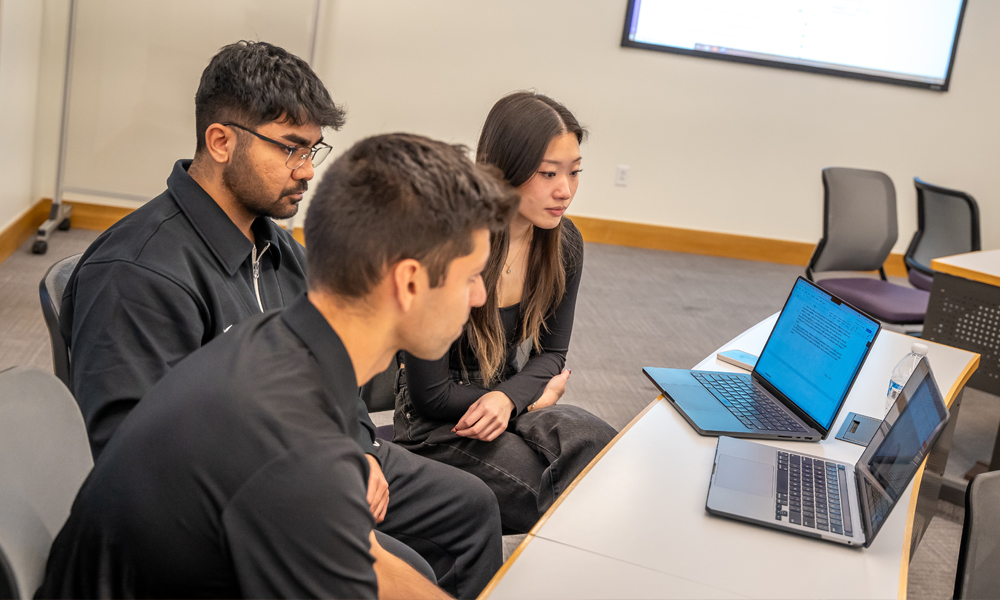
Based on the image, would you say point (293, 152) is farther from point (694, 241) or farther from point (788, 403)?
→ point (694, 241)

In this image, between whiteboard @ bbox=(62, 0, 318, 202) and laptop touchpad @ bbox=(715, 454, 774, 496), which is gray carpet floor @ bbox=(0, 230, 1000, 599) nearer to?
whiteboard @ bbox=(62, 0, 318, 202)

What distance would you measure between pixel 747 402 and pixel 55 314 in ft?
4.25

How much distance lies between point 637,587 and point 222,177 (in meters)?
1.02

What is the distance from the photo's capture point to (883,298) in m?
3.37

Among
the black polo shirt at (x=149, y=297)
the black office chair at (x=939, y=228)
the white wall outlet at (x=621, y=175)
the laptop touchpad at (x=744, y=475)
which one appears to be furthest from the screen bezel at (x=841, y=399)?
the white wall outlet at (x=621, y=175)

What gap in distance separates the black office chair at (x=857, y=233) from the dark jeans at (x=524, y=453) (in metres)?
2.15

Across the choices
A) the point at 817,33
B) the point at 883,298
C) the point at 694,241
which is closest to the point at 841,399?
the point at 883,298

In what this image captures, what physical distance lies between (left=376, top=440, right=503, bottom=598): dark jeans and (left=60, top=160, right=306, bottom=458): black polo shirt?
0.45 m

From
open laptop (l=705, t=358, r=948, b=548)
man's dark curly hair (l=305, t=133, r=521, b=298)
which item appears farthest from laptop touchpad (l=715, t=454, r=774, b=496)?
man's dark curly hair (l=305, t=133, r=521, b=298)

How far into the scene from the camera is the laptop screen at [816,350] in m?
1.48

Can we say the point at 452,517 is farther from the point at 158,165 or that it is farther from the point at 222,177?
the point at 158,165

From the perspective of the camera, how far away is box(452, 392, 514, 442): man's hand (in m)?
1.62

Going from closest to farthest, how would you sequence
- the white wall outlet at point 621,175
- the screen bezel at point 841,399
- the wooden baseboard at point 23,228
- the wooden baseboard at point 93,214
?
the screen bezel at point 841,399, the wooden baseboard at point 23,228, the wooden baseboard at point 93,214, the white wall outlet at point 621,175

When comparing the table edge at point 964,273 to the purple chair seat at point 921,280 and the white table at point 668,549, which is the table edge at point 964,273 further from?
the white table at point 668,549
